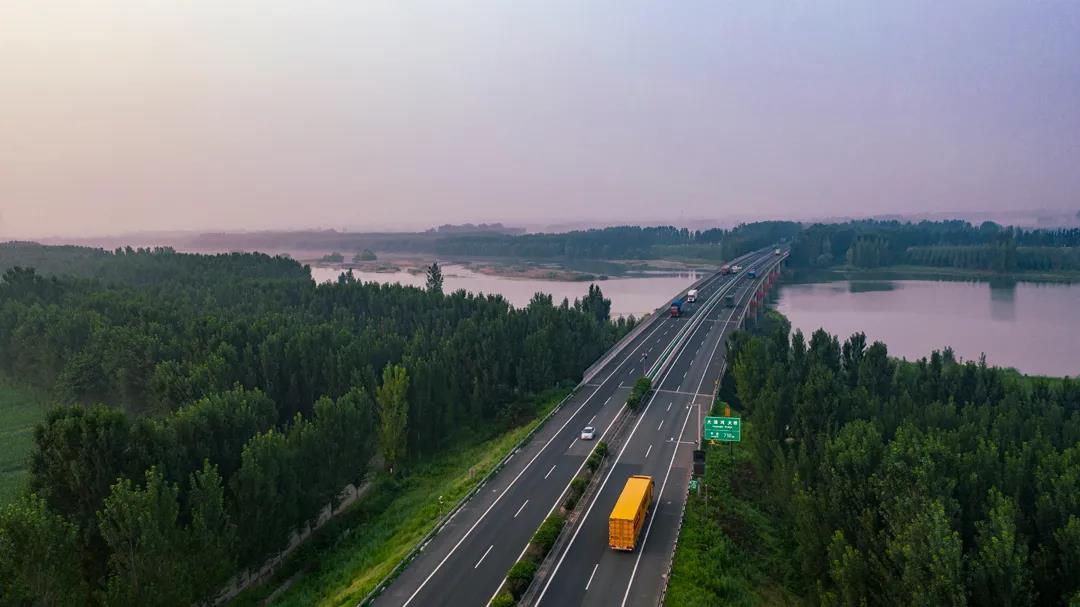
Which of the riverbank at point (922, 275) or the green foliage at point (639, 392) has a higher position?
the riverbank at point (922, 275)

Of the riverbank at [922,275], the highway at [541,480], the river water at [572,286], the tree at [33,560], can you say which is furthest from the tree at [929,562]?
the riverbank at [922,275]

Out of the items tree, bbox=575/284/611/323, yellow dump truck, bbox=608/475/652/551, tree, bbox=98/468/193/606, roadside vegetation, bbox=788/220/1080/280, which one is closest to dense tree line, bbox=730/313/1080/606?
yellow dump truck, bbox=608/475/652/551

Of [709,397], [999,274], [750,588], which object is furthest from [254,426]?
[999,274]

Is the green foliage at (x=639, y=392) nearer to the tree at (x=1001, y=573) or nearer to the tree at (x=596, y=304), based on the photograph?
the tree at (x=1001, y=573)

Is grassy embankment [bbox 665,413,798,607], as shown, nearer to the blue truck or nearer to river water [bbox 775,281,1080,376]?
the blue truck

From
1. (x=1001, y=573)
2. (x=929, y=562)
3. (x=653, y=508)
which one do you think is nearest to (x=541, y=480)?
(x=653, y=508)

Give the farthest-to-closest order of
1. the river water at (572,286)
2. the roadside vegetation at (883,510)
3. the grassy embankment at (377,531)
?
the river water at (572,286)
the grassy embankment at (377,531)
the roadside vegetation at (883,510)

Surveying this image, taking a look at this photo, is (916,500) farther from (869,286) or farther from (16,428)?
(869,286)

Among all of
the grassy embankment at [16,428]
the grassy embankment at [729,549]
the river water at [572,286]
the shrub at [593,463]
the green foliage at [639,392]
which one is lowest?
the grassy embankment at [16,428]
